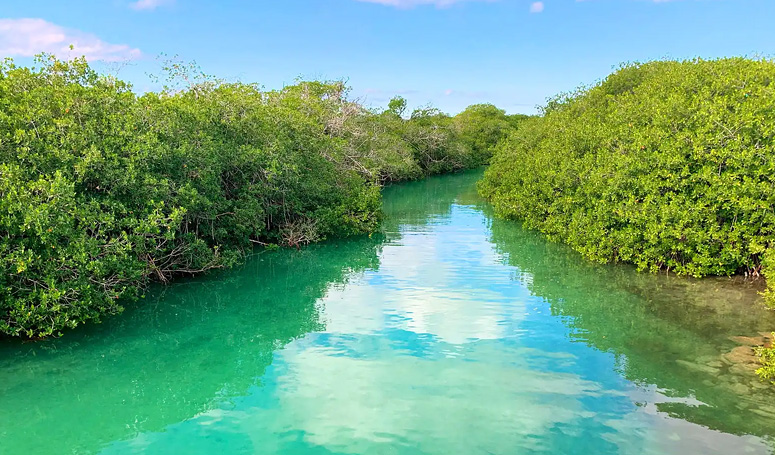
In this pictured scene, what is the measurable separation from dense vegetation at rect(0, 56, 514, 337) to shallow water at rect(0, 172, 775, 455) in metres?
1.03

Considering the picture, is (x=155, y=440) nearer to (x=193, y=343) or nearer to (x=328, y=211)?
(x=193, y=343)

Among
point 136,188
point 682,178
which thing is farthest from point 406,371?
point 682,178

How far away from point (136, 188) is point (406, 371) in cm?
698

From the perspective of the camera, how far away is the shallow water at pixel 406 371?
266 inches

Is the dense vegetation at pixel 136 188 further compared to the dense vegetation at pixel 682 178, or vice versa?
the dense vegetation at pixel 682 178

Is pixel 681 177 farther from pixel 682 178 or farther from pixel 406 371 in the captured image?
pixel 406 371

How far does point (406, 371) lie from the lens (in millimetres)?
8641

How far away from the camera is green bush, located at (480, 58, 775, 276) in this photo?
41.5 ft

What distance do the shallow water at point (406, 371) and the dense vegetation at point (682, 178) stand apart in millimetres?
975

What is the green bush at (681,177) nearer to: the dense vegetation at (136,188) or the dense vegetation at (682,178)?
the dense vegetation at (682,178)

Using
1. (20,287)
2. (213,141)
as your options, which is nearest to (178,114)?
(213,141)

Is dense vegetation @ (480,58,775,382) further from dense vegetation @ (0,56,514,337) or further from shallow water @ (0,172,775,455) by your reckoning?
dense vegetation @ (0,56,514,337)

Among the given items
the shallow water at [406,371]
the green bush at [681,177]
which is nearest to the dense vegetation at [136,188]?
the shallow water at [406,371]

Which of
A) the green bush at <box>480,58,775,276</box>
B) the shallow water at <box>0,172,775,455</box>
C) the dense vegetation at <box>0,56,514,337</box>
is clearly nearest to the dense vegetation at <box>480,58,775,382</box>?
the green bush at <box>480,58,775,276</box>
